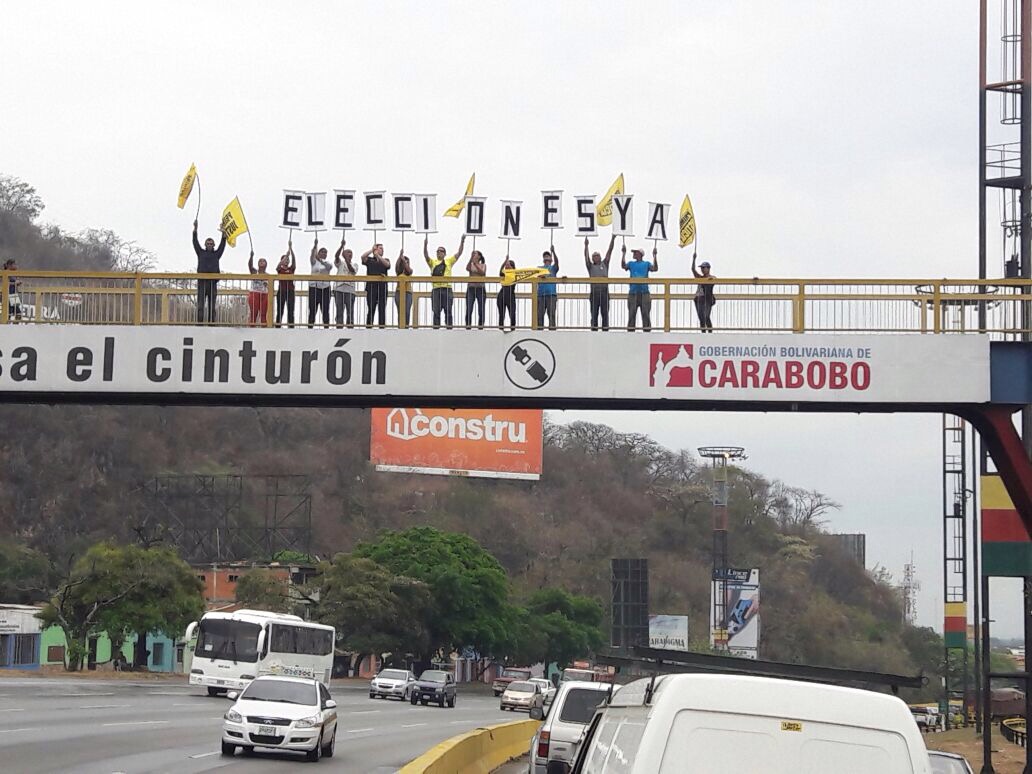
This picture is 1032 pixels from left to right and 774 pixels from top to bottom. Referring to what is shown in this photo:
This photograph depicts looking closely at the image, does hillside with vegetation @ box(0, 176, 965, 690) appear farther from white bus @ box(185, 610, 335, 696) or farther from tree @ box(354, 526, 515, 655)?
white bus @ box(185, 610, 335, 696)

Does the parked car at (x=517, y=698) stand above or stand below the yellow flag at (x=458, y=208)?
below

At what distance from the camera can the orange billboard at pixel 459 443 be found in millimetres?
80062

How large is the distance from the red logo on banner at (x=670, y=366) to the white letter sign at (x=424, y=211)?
5131 millimetres

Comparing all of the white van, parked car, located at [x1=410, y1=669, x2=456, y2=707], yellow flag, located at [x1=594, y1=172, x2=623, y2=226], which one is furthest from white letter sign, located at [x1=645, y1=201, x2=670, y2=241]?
parked car, located at [x1=410, y1=669, x2=456, y2=707]

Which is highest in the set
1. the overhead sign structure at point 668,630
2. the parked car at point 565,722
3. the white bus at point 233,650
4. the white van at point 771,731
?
the white van at point 771,731

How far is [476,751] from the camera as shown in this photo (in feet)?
72.0

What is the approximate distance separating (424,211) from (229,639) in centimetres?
2671

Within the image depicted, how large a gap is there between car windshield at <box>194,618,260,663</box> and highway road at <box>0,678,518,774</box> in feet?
6.19

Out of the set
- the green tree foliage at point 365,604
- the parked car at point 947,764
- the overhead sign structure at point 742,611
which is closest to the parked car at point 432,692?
the green tree foliage at point 365,604

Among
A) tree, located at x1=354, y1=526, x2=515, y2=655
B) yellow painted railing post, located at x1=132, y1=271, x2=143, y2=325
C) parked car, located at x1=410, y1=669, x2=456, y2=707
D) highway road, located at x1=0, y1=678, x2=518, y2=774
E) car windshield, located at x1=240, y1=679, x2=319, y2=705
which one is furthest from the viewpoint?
tree, located at x1=354, y1=526, x2=515, y2=655

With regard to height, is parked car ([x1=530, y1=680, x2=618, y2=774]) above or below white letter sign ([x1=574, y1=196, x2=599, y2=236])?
below

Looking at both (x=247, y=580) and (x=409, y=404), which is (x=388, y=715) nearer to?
(x=409, y=404)

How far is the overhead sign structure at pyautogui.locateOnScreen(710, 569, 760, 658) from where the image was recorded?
88.1 metres

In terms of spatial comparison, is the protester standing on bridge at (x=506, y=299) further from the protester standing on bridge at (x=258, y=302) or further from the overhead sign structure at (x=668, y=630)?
the overhead sign structure at (x=668, y=630)
